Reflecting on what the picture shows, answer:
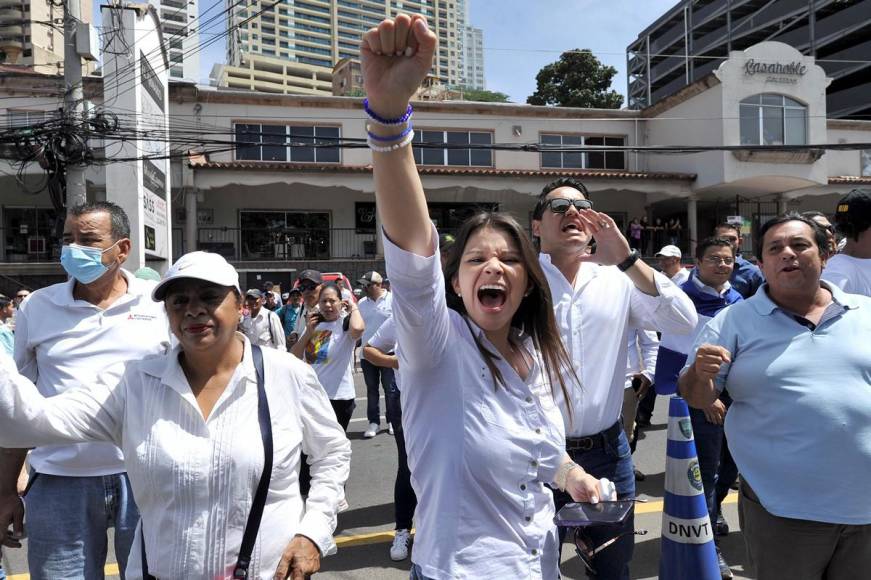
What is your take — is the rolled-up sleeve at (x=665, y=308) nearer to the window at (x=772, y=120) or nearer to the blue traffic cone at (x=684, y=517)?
the blue traffic cone at (x=684, y=517)

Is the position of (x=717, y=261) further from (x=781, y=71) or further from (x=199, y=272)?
(x=781, y=71)

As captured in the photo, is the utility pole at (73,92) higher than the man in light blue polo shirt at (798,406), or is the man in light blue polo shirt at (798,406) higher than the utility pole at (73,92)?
the utility pole at (73,92)

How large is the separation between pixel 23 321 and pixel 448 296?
6.69 feet

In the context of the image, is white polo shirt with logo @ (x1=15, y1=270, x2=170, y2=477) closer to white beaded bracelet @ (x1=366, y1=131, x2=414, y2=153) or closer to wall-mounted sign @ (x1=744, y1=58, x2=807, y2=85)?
white beaded bracelet @ (x1=366, y1=131, x2=414, y2=153)

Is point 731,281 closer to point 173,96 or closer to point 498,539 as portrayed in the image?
point 498,539

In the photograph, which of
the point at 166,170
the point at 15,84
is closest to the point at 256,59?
the point at 15,84

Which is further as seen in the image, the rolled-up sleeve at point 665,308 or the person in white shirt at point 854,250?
the person in white shirt at point 854,250

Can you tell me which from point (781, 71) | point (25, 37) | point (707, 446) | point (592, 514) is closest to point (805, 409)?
point (592, 514)

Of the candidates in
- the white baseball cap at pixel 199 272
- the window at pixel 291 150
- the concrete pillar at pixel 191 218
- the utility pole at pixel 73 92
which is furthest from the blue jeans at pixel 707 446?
the window at pixel 291 150

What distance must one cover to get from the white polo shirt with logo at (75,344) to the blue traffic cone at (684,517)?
2382 mm

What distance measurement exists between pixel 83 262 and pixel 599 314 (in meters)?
2.29

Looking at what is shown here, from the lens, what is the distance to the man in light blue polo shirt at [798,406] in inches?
95.0

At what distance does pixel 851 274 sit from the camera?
11.1 feet

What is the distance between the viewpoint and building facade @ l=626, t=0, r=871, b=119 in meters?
41.8
